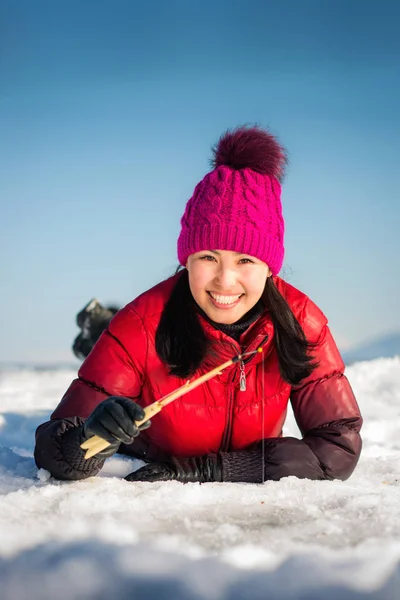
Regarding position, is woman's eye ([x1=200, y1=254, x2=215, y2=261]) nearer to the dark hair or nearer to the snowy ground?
the dark hair

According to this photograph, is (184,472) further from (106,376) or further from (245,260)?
(245,260)

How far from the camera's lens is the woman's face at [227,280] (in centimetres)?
264

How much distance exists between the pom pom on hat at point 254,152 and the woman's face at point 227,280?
1.36ft

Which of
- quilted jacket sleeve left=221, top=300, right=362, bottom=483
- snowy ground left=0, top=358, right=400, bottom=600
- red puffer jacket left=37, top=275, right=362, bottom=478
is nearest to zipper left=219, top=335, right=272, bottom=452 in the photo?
red puffer jacket left=37, top=275, right=362, bottom=478

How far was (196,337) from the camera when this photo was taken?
2.79 meters

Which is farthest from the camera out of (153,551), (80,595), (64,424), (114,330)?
(114,330)

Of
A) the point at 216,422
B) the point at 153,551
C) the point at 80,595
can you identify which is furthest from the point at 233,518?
the point at 216,422

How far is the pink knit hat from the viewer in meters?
2.63

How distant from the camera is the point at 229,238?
2615 millimetres

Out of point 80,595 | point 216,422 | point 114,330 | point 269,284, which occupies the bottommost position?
point 80,595

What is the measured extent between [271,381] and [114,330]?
0.71 metres

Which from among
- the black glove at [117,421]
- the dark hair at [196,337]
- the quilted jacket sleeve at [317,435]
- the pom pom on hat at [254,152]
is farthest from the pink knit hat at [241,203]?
the black glove at [117,421]

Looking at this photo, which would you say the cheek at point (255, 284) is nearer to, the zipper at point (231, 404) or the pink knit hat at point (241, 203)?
the pink knit hat at point (241, 203)

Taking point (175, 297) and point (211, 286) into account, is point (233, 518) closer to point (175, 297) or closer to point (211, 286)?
point (211, 286)
